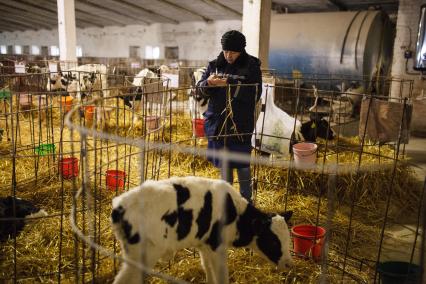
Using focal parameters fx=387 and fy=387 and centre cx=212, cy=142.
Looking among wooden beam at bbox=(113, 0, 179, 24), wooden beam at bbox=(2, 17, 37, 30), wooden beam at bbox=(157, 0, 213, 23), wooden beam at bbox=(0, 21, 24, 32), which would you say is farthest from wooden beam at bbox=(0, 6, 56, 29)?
wooden beam at bbox=(157, 0, 213, 23)

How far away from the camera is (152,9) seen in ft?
54.0

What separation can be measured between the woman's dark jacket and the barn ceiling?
10.2m

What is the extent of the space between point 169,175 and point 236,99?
3.23 ft

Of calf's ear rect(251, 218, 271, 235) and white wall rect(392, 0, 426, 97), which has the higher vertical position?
white wall rect(392, 0, 426, 97)

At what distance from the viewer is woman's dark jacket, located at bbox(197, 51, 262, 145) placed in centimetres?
365

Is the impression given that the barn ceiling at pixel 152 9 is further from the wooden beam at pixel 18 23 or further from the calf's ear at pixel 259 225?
the calf's ear at pixel 259 225

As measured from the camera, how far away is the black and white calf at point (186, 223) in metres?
1.98

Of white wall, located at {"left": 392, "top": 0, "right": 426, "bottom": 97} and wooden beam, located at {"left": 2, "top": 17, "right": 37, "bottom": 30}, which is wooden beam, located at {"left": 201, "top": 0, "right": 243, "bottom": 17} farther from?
wooden beam, located at {"left": 2, "top": 17, "right": 37, "bottom": 30}

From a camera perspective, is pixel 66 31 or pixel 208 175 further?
pixel 66 31

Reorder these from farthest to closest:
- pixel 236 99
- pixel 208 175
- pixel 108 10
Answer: pixel 108 10
pixel 208 175
pixel 236 99

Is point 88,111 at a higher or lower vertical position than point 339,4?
lower

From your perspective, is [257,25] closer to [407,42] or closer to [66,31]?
[407,42]

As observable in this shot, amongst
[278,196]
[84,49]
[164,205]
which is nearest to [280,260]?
[164,205]

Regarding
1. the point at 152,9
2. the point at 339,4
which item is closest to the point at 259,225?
the point at 339,4
